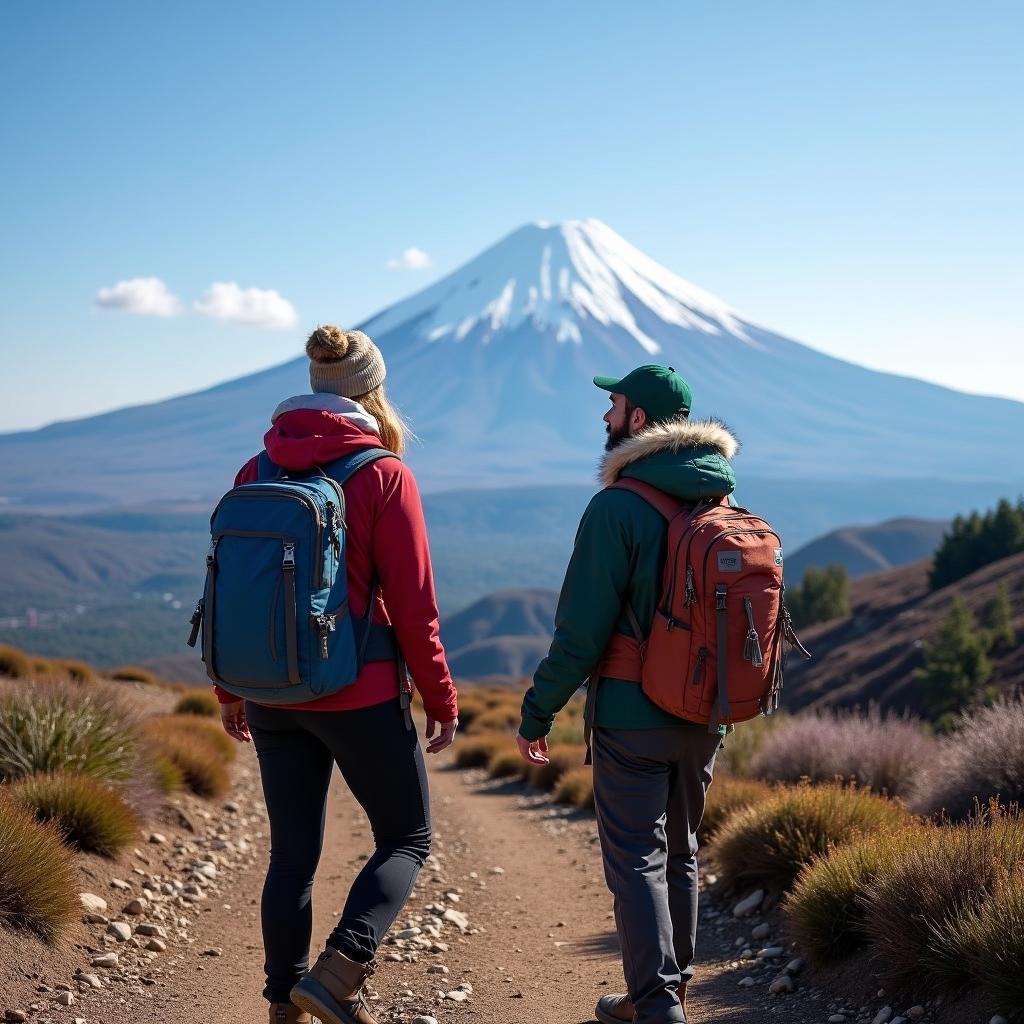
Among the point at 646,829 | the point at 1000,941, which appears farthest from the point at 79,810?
the point at 1000,941

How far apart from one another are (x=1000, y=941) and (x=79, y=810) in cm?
432

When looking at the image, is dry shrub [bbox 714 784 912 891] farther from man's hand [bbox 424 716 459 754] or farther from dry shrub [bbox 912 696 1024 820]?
man's hand [bbox 424 716 459 754]

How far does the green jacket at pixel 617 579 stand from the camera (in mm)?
3676

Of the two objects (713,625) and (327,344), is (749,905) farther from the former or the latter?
(327,344)

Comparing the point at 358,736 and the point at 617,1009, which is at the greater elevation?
the point at 358,736

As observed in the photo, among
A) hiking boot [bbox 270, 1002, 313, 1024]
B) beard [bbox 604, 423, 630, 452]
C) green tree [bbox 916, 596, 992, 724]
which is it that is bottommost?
green tree [bbox 916, 596, 992, 724]

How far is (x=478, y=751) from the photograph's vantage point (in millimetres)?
14594

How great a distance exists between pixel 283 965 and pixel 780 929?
104 inches

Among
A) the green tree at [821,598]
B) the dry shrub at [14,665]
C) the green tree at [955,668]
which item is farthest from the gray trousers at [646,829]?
the green tree at [821,598]

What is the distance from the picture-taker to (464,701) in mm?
22250

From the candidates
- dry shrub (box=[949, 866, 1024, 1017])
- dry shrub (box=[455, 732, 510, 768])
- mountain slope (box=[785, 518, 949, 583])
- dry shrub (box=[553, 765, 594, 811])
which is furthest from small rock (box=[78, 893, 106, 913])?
mountain slope (box=[785, 518, 949, 583])

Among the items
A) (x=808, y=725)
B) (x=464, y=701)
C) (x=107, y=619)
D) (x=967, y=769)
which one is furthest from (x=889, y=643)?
(x=107, y=619)

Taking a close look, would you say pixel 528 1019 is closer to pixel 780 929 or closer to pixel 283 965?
pixel 283 965

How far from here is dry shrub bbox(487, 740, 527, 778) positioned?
12880 millimetres
